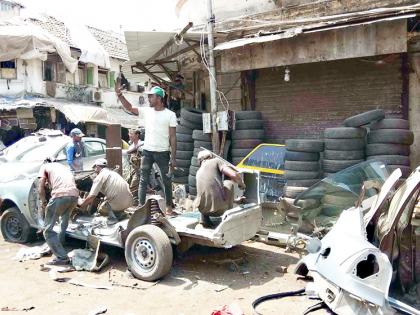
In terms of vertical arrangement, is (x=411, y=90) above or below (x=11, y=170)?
above

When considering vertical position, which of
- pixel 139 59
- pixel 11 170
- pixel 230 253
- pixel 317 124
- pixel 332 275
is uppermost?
pixel 139 59

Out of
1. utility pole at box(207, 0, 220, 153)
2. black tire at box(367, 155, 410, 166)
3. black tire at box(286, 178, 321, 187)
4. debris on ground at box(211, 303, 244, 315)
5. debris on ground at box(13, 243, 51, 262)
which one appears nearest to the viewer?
debris on ground at box(211, 303, 244, 315)

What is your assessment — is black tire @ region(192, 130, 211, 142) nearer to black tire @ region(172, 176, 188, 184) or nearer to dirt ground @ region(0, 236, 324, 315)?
black tire @ region(172, 176, 188, 184)

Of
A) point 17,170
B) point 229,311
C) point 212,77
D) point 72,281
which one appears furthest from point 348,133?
point 17,170

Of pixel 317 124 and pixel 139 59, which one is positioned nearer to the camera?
pixel 317 124

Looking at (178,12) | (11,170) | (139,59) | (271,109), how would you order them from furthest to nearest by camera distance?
(178,12)
(139,59)
(271,109)
(11,170)

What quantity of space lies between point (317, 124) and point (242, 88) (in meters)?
2.23

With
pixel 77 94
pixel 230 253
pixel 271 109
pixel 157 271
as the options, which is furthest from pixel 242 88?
pixel 77 94

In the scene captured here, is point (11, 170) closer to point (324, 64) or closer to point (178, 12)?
point (324, 64)

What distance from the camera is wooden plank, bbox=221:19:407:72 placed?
7314 millimetres

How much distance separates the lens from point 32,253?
21.2 feet

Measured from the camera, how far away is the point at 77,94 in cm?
2383

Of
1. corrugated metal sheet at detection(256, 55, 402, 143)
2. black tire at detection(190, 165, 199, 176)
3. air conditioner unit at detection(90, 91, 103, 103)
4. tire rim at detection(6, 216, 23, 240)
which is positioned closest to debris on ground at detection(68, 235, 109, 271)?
tire rim at detection(6, 216, 23, 240)

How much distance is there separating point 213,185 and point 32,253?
2.94m
